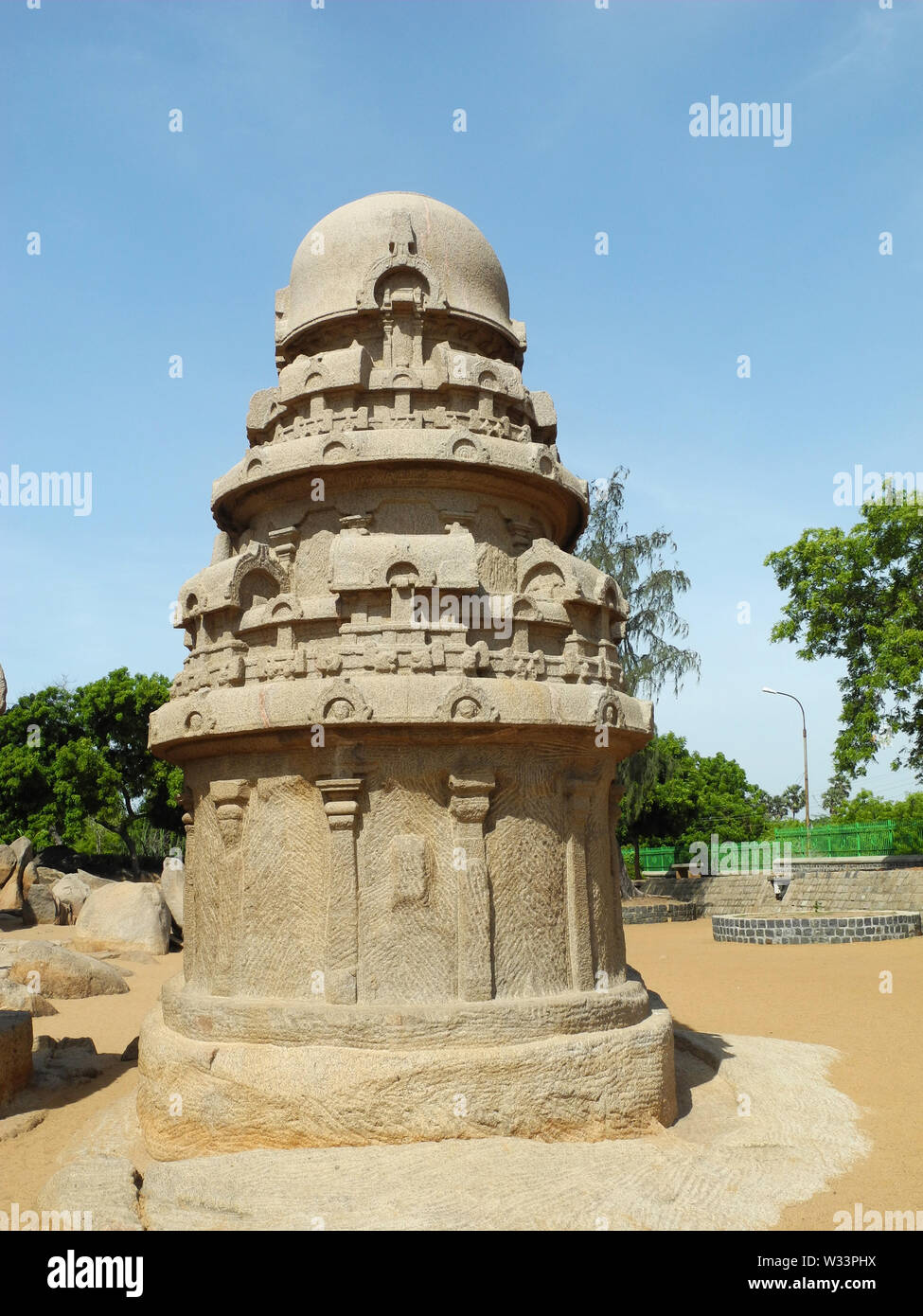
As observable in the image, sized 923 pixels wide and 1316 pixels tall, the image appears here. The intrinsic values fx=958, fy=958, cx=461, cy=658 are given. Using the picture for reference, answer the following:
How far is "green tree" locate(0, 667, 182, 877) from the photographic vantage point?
106 feet

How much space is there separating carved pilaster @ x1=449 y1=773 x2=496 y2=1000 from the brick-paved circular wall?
14.9 meters

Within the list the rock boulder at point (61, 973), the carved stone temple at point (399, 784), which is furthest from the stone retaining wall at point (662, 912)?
the carved stone temple at point (399, 784)

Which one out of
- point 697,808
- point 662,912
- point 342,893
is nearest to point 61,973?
point 342,893

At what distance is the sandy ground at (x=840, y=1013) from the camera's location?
668 cm

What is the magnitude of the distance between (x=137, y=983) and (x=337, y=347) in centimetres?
1203

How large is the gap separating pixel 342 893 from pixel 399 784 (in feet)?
3.04

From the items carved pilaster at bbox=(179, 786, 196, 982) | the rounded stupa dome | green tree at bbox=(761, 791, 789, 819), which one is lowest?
green tree at bbox=(761, 791, 789, 819)

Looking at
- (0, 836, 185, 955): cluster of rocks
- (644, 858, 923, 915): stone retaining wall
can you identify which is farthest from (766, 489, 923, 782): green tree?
(0, 836, 185, 955): cluster of rocks

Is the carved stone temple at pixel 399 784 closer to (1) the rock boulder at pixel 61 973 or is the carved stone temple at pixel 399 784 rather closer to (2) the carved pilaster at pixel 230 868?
(2) the carved pilaster at pixel 230 868

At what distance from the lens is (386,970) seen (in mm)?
7191

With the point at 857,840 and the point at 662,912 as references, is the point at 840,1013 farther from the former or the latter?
the point at 857,840

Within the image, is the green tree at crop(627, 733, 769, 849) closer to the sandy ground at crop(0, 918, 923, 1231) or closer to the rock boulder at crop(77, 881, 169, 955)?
the sandy ground at crop(0, 918, 923, 1231)
